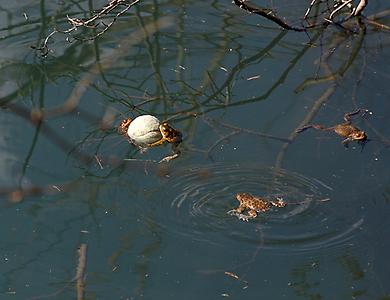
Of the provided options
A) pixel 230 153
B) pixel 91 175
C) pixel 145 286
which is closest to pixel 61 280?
pixel 145 286

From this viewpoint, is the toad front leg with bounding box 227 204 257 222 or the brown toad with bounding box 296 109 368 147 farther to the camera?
the brown toad with bounding box 296 109 368 147

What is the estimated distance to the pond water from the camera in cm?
208

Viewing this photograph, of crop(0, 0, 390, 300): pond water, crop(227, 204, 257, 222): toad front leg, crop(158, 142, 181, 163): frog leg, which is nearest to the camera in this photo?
crop(0, 0, 390, 300): pond water

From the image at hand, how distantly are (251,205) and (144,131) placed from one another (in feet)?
1.49

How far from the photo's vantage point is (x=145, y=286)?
204 cm

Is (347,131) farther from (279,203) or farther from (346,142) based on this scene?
(279,203)

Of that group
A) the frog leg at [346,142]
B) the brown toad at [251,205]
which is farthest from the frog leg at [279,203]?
the frog leg at [346,142]

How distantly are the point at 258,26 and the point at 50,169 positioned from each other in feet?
3.74

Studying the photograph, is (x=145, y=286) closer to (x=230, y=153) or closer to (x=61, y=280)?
(x=61, y=280)

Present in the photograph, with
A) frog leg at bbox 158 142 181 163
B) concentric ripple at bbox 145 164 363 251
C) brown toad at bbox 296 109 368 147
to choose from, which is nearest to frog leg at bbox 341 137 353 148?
brown toad at bbox 296 109 368 147

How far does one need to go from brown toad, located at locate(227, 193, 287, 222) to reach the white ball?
1.24 ft

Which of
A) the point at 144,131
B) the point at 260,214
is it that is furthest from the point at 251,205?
the point at 144,131

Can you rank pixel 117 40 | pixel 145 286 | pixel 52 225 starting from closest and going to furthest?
pixel 145 286 → pixel 52 225 → pixel 117 40

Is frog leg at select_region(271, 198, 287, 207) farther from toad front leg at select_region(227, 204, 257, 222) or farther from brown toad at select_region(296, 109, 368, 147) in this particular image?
brown toad at select_region(296, 109, 368, 147)
